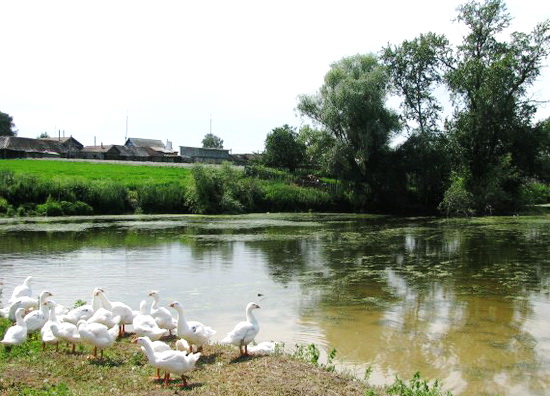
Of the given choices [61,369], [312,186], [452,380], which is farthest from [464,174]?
[61,369]

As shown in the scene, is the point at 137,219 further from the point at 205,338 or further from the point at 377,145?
the point at 205,338

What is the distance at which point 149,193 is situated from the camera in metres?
52.1

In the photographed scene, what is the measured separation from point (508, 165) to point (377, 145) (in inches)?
484

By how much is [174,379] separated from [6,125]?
424ft

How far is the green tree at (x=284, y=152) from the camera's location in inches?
3051

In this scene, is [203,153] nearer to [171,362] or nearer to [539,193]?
[539,193]

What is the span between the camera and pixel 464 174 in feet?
175

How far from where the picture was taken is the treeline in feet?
167

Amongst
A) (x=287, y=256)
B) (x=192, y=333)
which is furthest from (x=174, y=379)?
(x=287, y=256)

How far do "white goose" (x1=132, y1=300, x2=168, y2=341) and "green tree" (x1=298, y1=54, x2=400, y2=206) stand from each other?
4339 centimetres

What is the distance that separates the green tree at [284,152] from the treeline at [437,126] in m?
18.9

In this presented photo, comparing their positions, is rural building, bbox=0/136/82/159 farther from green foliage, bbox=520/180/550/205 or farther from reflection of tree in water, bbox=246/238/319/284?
green foliage, bbox=520/180/550/205

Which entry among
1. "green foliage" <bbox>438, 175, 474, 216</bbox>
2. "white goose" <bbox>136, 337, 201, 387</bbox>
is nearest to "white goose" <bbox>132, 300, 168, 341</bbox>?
"white goose" <bbox>136, 337, 201, 387</bbox>

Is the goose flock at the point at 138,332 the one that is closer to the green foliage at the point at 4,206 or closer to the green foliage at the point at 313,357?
the green foliage at the point at 313,357
